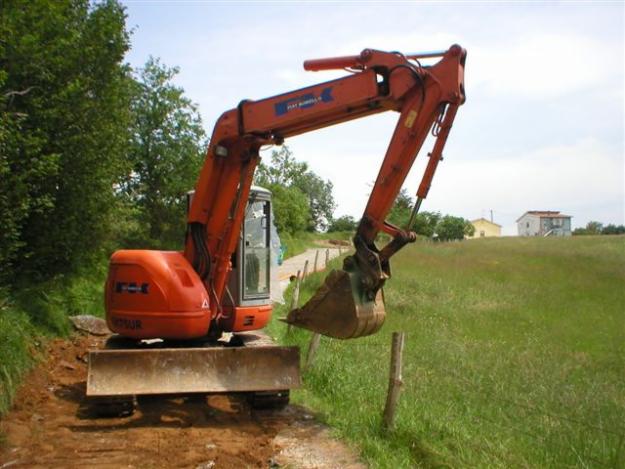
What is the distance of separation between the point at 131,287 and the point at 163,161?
1907cm

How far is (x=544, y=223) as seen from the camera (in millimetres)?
119312

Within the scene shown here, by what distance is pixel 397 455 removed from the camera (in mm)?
5895

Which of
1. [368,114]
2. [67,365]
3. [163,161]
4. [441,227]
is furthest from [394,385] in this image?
[441,227]

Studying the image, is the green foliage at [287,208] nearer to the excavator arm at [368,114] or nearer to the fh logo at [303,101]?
the fh logo at [303,101]

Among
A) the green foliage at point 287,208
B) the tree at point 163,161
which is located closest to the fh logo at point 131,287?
the tree at point 163,161

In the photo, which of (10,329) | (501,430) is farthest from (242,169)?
(501,430)

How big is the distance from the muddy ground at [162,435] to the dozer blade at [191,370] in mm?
380

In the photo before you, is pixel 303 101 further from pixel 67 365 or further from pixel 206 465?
pixel 67 365

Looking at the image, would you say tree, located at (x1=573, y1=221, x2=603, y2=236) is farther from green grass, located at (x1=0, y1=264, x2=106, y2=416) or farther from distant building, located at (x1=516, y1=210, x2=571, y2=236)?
green grass, located at (x1=0, y1=264, x2=106, y2=416)

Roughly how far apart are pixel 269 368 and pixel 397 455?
2137 mm

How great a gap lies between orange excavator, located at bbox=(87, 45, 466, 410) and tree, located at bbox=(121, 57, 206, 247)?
702 inches

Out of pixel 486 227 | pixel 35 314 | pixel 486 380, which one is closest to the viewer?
pixel 486 380

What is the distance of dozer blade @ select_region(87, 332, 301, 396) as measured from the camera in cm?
703

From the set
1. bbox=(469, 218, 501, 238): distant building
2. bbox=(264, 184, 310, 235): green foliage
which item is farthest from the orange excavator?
bbox=(469, 218, 501, 238): distant building
